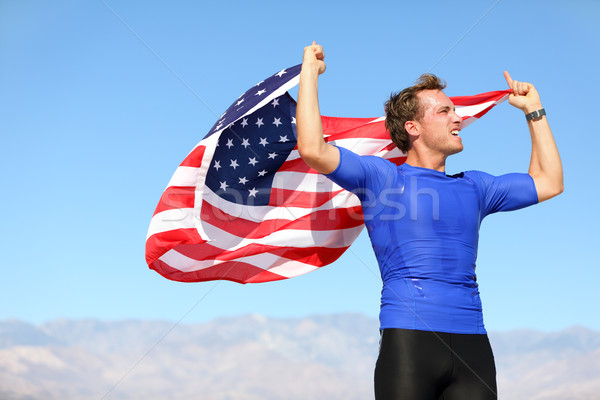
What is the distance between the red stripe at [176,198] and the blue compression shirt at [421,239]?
6.42 feet

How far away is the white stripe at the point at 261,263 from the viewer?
475 centimetres

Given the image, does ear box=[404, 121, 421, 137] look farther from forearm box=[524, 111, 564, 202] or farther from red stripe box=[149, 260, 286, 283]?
red stripe box=[149, 260, 286, 283]

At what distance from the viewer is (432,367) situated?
252 cm

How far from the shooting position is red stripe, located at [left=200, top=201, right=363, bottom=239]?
4707 mm

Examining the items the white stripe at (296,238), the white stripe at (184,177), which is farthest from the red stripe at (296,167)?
the white stripe at (184,177)

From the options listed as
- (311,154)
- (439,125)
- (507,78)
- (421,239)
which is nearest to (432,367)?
(421,239)

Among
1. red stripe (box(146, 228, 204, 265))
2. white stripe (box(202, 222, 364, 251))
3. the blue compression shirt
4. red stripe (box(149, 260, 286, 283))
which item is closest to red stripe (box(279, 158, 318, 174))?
white stripe (box(202, 222, 364, 251))

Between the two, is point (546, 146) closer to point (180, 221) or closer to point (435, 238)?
point (435, 238)

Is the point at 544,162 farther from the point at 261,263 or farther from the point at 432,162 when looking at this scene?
the point at 261,263

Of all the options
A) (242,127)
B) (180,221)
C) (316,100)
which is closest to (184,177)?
(180,221)

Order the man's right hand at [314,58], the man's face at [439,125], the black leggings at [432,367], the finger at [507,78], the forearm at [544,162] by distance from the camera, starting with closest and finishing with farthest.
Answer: the black leggings at [432,367]
the man's right hand at [314,58]
the man's face at [439,125]
the forearm at [544,162]
the finger at [507,78]

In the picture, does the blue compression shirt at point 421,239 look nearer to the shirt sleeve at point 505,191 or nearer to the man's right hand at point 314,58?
the shirt sleeve at point 505,191

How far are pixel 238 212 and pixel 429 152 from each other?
6.72ft

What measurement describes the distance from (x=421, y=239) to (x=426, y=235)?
1.2 inches
